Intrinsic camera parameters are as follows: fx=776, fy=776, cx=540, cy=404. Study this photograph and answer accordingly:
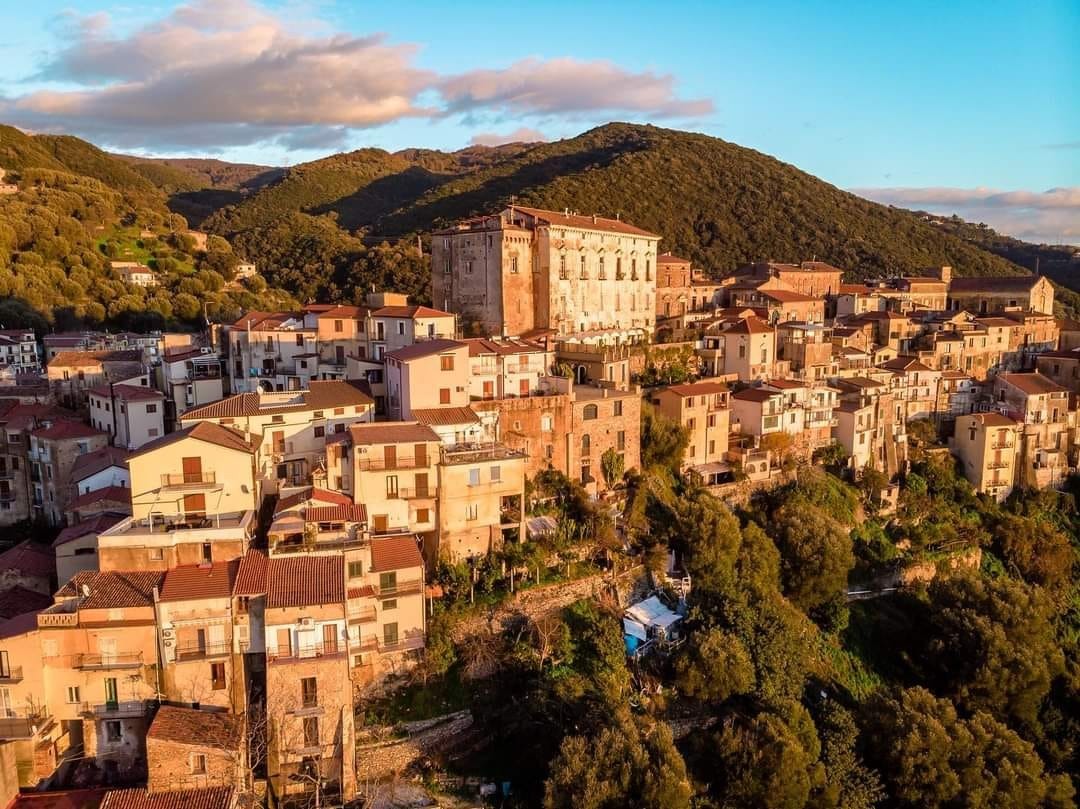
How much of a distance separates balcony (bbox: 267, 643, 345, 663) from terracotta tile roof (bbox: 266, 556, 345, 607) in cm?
104

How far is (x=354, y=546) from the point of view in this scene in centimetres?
1959

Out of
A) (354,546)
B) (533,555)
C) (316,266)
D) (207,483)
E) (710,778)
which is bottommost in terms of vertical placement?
(710,778)

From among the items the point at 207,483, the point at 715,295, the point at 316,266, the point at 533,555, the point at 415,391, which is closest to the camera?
the point at 207,483

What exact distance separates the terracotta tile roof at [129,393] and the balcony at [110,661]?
12.2 metres

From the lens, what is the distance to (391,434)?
22.3 m

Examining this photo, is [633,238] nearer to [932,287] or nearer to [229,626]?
[932,287]

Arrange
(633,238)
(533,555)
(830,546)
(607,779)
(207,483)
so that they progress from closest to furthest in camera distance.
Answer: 1. (607,779)
2. (207,483)
3. (533,555)
4. (830,546)
5. (633,238)

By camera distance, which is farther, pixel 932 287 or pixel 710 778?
pixel 932 287

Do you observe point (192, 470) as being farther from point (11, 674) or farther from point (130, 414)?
point (130, 414)

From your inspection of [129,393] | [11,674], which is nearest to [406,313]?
[129,393]

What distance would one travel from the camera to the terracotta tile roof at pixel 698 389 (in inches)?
1229

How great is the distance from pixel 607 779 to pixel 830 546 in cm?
1430

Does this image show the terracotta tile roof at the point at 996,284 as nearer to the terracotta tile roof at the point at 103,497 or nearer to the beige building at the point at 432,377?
the beige building at the point at 432,377

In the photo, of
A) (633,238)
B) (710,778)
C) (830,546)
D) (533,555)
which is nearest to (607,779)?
(710,778)
